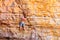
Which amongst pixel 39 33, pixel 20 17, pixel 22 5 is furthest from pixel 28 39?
pixel 22 5

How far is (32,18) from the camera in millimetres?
1573

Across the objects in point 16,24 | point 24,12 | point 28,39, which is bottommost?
point 28,39

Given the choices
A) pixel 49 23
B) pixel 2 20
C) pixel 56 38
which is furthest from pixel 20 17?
pixel 56 38

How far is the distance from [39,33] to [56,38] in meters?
0.19

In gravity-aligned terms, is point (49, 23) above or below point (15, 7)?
below

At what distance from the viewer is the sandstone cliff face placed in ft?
5.08

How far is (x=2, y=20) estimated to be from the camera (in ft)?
5.14

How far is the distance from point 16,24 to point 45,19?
319 millimetres

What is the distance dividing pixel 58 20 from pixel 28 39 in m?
0.38

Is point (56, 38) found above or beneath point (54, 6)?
beneath

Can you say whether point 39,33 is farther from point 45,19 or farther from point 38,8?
point 38,8

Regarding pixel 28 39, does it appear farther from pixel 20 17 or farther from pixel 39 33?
pixel 20 17

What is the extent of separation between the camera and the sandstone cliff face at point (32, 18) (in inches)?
61.0

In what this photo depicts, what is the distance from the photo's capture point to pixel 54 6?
62.1 inches
